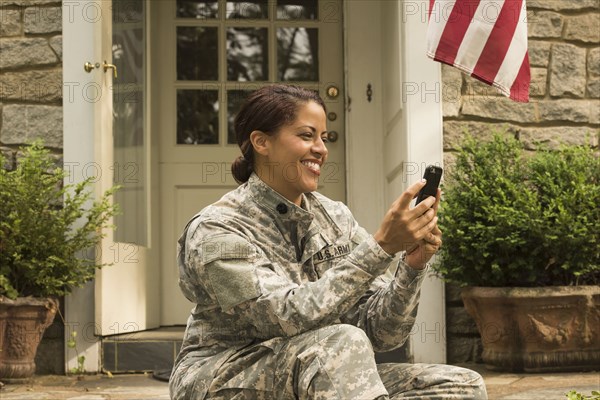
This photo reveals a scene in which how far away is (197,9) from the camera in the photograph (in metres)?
5.93

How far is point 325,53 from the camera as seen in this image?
5.95m

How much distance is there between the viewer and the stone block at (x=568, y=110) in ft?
16.4

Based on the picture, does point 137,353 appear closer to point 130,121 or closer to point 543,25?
point 130,121

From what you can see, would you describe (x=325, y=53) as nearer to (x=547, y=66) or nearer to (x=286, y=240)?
(x=547, y=66)

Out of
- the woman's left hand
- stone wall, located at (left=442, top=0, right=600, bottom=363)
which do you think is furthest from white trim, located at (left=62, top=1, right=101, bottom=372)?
the woman's left hand

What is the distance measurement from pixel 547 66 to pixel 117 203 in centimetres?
234

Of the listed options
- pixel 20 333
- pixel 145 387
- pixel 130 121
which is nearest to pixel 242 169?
pixel 145 387

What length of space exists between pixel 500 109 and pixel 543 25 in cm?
51

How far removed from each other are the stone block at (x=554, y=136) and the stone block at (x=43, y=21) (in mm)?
2438

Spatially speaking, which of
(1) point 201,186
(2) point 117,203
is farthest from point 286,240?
A: (1) point 201,186

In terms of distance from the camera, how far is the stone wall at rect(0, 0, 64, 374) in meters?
4.80

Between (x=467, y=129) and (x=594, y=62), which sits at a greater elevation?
(x=594, y=62)

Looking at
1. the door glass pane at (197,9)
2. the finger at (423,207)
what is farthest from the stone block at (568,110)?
the finger at (423,207)

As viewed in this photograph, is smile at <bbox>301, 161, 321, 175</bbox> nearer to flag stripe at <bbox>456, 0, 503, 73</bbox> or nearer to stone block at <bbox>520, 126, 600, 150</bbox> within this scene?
flag stripe at <bbox>456, 0, 503, 73</bbox>
